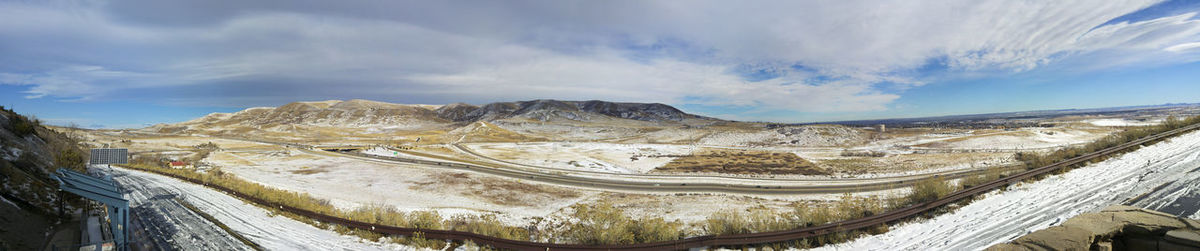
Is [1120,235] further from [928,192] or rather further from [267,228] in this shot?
[267,228]

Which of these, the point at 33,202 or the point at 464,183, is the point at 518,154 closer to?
the point at 464,183

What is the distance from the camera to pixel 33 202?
10.9 m

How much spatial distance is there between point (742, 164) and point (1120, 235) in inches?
1693

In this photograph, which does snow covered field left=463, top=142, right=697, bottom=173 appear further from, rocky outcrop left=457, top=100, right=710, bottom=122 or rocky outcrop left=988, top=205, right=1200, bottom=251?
rocky outcrop left=457, top=100, right=710, bottom=122

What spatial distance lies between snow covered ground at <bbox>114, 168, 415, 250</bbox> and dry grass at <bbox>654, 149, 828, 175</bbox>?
36.6 m

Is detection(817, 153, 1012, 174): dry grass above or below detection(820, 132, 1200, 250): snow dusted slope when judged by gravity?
below

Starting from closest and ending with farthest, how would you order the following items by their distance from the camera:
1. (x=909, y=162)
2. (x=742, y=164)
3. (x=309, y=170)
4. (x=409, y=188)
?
(x=409, y=188)
(x=309, y=170)
(x=909, y=162)
(x=742, y=164)

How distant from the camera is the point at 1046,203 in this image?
8672 mm

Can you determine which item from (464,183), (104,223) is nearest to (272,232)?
(104,223)

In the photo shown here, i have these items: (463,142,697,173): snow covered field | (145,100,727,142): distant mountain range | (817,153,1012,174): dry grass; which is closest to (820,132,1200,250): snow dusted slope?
(817,153,1012,174): dry grass

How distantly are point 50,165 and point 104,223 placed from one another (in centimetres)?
928

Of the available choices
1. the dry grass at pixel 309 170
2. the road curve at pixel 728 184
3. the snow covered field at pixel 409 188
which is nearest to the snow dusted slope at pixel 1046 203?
the snow covered field at pixel 409 188

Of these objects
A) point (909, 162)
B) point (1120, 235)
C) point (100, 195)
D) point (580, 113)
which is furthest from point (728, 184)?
point (580, 113)

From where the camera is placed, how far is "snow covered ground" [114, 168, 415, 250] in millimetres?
9172
